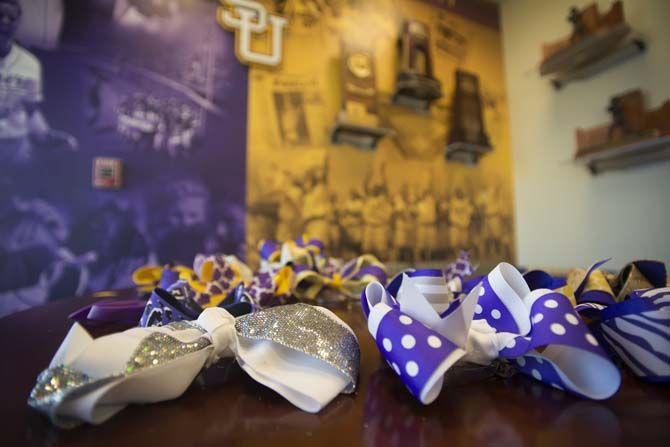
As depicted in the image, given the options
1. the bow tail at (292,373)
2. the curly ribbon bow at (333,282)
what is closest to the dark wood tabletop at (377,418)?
the bow tail at (292,373)

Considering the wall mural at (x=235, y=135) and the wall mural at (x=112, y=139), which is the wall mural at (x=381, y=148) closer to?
the wall mural at (x=235, y=135)

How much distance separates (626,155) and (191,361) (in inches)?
81.4

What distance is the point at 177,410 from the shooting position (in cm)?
23

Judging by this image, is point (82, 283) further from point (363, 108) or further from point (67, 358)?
point (363, 108)

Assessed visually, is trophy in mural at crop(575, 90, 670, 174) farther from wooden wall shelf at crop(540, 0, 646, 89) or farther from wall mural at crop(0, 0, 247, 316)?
wall mural at crop(0, 0, 247, 316)

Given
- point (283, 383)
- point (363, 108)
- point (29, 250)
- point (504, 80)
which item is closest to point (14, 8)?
point (29, 250)

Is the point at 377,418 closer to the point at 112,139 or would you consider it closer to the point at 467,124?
the point at 112,139

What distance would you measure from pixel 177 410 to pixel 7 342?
33 centimetres

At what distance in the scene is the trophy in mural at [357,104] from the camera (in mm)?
1591

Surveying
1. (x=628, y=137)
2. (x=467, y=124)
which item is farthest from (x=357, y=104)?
(x=628, y=137)

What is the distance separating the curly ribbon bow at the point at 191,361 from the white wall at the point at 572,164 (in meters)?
1.90

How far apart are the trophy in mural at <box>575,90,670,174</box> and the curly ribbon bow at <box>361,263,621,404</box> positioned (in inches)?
66.2

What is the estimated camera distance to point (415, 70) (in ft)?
5.72

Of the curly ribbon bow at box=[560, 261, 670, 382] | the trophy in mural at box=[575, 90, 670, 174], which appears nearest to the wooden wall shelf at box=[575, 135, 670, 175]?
the trophy in mural at box=[575, 90, 670, 174]
